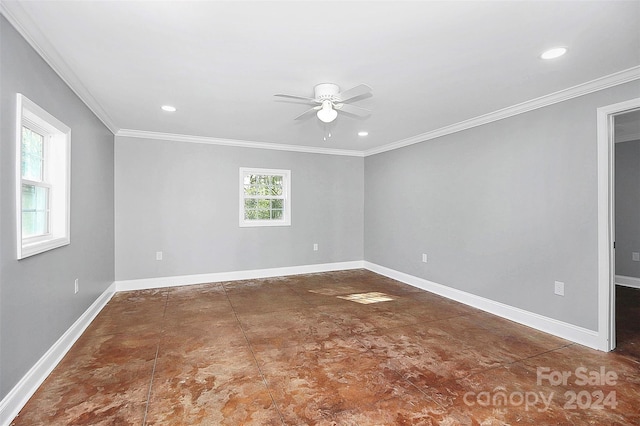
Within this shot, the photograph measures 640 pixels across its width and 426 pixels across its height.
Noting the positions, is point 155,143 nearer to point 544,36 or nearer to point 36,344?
point 36,344

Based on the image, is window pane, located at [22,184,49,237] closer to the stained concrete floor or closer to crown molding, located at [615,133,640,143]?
the stained concrete floor

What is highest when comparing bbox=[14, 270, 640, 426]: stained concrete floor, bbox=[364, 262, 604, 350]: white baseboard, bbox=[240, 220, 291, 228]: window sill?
bbox=[240, 220, 291, 228]: window sill

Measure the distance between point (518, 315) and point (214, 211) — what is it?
4.66 m

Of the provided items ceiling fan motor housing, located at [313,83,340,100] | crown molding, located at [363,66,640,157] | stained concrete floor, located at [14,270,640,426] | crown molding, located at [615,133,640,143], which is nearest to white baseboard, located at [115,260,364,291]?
stained concrete floor, located at [14,270,640,426]

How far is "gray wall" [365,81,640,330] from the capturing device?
298 cm

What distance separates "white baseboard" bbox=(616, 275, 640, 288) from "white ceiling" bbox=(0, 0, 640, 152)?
3987 millimetres

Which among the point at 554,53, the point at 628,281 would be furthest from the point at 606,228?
the point at 628,281

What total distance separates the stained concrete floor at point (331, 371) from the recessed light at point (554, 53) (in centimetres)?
252

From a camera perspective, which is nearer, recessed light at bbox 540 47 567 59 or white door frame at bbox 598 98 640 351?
recessed light at bbox 540 47 567 59

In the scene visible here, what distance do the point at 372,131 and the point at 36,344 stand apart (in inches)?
175

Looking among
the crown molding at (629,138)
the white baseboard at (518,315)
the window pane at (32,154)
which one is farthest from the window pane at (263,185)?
the crown molding at (629,138)

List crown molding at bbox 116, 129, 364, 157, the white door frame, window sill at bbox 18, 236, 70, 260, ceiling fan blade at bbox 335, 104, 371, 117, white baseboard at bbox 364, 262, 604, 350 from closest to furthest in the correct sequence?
window sill at bbox 18, 236, 70, 260, the white door frame, white baseboard at bbox 364, 262, 604, 350, ceiling fan blade at bbox 335, 104, 371, 117, crown molding at bbox 116, 129, 364, 157

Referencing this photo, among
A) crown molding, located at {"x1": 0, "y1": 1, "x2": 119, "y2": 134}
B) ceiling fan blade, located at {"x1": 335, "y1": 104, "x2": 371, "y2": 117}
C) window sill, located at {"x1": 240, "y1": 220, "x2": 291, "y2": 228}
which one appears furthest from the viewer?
window sill, located at {"x1": 240, "y1": 220, "x2": 291, "y2": 228}

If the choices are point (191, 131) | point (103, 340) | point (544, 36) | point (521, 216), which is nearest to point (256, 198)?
point (191, 131)
